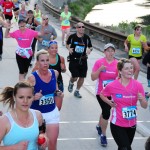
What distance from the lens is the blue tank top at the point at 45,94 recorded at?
6.34 meters

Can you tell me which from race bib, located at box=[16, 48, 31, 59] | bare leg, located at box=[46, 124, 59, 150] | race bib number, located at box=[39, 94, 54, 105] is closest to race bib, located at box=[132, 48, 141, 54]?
race bib, located at box=[16, 48, 31, 59]

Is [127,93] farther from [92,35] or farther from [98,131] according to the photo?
[92,35]

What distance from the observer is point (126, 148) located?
6.22 m

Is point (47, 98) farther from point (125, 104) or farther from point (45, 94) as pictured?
point (125, 104)

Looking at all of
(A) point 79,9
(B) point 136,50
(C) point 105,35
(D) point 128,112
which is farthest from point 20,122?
(A) point 79,9

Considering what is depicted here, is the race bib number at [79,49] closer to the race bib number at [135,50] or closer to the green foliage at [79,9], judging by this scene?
the race bib number at [135,50]

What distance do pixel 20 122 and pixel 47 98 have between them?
181 cm

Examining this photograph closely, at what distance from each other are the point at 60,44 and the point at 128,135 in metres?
13.4

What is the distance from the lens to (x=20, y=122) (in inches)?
181

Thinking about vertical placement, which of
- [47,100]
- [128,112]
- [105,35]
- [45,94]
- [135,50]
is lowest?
[105,35]

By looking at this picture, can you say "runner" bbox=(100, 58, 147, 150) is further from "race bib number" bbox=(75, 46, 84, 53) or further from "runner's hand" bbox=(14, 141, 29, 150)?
"race bib number" bbox=(75, 46, 84, 53)

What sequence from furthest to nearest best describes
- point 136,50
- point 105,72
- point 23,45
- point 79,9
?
1. point 79,9
2. point 136,50
3. point 23,45
4. point 105,72

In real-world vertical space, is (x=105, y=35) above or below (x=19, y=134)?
below

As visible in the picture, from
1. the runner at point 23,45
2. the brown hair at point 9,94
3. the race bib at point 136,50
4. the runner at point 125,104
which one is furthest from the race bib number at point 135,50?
the brown hair at point 9,94
